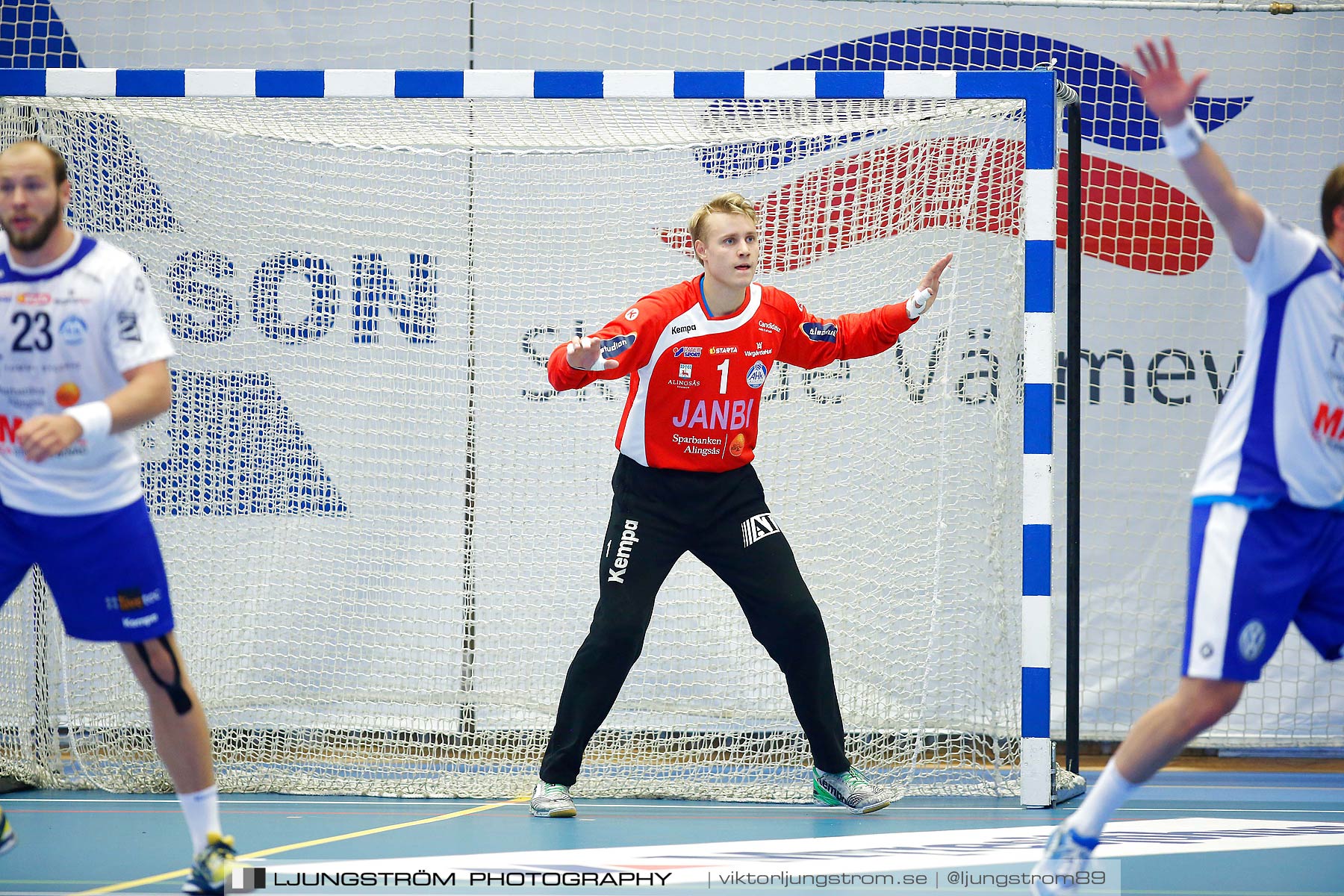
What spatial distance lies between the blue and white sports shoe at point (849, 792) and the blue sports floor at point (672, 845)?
0.07 metres

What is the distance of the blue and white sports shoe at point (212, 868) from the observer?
3.20m

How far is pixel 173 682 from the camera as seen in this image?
3.23 meters

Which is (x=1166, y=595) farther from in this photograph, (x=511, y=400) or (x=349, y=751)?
(x=349, y=751)

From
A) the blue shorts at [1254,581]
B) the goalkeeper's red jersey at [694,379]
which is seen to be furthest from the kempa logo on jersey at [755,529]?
the blue shorts at [1254,581]

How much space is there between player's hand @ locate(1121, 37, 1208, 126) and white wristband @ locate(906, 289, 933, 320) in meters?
1.84

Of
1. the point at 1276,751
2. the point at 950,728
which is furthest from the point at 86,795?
the point at 1276,751

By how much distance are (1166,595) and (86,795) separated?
538 centimetres

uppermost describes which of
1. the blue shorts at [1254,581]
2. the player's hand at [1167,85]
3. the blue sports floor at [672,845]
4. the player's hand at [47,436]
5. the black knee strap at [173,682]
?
the player's hand at [1167,85]

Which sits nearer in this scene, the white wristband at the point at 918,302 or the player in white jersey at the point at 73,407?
the player in white jersey at the point at 73,407

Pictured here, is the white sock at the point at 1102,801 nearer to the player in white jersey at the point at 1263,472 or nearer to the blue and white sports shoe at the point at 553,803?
the player in white jersey at the point at 1263,472

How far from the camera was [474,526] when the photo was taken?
6.05 metres

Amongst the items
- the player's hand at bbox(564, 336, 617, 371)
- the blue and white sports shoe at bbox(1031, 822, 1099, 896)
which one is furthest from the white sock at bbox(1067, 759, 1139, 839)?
the player's hand at bbox(564, 336, 617, 371)

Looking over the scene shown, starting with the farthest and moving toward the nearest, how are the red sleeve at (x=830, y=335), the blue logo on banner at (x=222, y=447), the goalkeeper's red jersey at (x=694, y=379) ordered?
the blue logo on banner at (x=222, y=447) < the red sleeve at (x=830, y=335) < the goalkeeper's red jersey at (x=694, y=379)

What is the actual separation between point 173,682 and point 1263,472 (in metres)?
2.74
